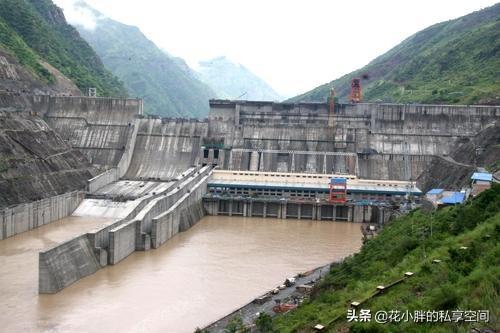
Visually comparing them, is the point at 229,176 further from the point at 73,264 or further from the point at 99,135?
the point at 73,264

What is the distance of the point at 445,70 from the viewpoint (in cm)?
10525

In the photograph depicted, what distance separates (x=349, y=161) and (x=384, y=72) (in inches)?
3072

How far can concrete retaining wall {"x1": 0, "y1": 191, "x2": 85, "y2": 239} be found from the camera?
40.9 meters

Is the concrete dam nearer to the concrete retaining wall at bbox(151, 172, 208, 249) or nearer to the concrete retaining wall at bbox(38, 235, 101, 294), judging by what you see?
the concrete retaining wall at bbox(151, 172, 208, 249)

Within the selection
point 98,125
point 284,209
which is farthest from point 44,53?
point 284,209

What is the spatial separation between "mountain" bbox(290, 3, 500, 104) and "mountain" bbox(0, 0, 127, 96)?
4683cm

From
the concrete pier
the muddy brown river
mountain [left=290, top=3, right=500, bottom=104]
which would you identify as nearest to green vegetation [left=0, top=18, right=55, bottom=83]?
the concrete pier

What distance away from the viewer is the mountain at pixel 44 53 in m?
77.4

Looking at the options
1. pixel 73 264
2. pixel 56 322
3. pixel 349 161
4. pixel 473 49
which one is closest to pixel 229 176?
pixel 349 161

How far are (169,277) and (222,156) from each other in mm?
31094

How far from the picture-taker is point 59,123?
68188mm

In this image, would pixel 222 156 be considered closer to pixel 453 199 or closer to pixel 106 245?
pixel 106 245

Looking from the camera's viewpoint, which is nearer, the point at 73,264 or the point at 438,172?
the point at 73,264

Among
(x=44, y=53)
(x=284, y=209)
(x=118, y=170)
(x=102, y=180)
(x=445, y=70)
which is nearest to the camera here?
(x=284, y=209)
